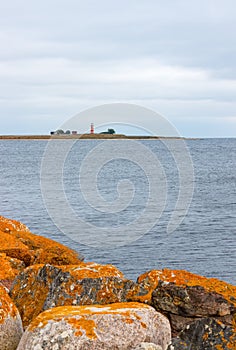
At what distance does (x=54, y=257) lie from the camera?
36.1 ft

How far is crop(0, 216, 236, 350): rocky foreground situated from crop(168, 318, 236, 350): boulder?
0.01 m

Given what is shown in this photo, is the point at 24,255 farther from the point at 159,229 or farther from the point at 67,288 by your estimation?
the point at 159,229

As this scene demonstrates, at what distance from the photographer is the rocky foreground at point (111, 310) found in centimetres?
673

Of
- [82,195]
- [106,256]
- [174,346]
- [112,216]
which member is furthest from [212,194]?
[174,346]

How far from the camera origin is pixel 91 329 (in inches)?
265

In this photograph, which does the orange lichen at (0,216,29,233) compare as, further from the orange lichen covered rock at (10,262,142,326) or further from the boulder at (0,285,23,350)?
the boulder at (0,285,23,350)

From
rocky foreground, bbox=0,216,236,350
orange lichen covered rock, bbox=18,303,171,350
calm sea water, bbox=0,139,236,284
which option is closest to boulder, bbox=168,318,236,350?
rocky foreground, bbox=0,216,236,350

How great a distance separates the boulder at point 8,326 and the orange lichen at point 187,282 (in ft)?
6.18

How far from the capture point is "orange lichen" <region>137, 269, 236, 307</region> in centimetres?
800

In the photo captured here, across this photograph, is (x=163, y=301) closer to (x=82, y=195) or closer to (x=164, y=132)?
(x=164, y=132)

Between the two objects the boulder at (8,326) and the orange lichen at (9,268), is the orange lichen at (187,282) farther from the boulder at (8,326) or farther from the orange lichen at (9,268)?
the orange lichen at (9,268)

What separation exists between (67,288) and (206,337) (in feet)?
8.76

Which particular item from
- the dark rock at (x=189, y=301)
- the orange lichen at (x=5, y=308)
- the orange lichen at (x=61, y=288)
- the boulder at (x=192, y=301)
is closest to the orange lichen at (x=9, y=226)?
the orange lichen at (x=61, y=288)

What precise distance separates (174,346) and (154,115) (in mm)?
16374
